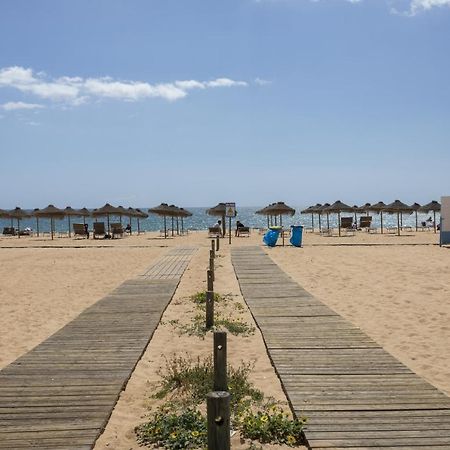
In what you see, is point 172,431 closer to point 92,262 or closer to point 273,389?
point 273,389

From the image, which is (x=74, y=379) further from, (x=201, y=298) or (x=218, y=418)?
(x=201, y=298)

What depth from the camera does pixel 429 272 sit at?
1302 centimetres

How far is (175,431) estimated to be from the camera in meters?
3.62

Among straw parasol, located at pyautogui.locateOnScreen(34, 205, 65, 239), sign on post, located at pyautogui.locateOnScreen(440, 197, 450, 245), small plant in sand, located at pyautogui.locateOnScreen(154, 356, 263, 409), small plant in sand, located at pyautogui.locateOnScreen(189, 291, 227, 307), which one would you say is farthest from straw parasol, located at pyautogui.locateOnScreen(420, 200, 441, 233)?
small plant in sand, located at pyautogui.locateOnScreen(154, 356, 263, 409)

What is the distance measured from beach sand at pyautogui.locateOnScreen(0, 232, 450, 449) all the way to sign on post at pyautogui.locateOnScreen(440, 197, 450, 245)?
11.8 feet

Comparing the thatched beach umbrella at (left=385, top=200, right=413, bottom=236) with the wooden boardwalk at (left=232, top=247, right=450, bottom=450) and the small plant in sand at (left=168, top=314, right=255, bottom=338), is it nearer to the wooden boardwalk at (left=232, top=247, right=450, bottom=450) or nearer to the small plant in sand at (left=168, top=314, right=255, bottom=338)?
the wooden boardwalk at (left=232, top=247, right=450, bottom=450)

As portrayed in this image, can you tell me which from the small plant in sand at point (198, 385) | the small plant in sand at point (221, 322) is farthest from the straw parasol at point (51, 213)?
the small plant in sand at point (198, 385)

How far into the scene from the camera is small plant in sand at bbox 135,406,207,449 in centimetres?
349

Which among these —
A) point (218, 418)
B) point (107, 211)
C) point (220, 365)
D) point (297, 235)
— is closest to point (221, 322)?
point (220, 365)

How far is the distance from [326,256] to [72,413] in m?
14.9

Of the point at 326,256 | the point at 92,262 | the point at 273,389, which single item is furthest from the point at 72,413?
the point at 326,256

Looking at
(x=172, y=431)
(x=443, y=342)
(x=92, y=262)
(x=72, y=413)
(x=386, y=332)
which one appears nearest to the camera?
(x=172, y=431)

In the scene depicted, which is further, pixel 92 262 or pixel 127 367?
pixel 92 262

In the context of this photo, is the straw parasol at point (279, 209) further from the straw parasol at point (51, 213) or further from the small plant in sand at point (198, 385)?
the small plant in sand at point (198, 385)
